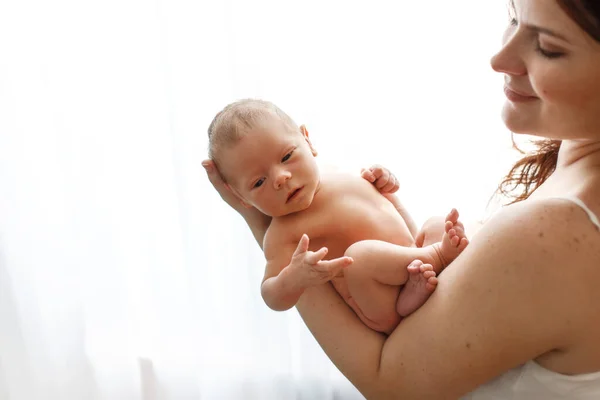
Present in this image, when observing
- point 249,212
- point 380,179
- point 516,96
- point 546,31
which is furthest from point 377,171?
point 546,31

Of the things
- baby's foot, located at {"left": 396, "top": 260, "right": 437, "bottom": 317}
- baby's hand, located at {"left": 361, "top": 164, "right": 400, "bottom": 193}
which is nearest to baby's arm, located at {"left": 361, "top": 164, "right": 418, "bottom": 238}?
baby's hand, located at {"left": 361, "top": 164, "right": 400, "bottom": 193}

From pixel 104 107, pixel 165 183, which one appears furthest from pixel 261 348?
pixel 104 107

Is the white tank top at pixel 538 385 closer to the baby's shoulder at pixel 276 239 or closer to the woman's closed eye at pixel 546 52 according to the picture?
the woman's closed eye at pixel 546 52

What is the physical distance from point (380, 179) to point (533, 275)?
44 centimetres

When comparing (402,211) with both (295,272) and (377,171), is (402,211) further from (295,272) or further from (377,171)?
(295,272)

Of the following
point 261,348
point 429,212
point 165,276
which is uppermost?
point 429,212

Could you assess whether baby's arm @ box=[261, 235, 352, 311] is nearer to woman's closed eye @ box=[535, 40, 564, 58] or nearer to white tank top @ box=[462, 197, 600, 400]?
white tank top @ box=[462, 197, 600, 400]

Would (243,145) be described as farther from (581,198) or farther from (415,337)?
(581,198)

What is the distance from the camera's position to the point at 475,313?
0.90 m

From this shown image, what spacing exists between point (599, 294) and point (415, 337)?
9.7 inches

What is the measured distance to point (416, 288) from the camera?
39.6 inches

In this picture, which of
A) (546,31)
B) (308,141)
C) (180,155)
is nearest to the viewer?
(546,31)

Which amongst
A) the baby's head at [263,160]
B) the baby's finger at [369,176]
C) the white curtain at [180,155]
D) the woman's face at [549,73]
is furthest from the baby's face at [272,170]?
the white curtain at [180,155]

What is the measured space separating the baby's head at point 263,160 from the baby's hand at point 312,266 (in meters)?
0.14
